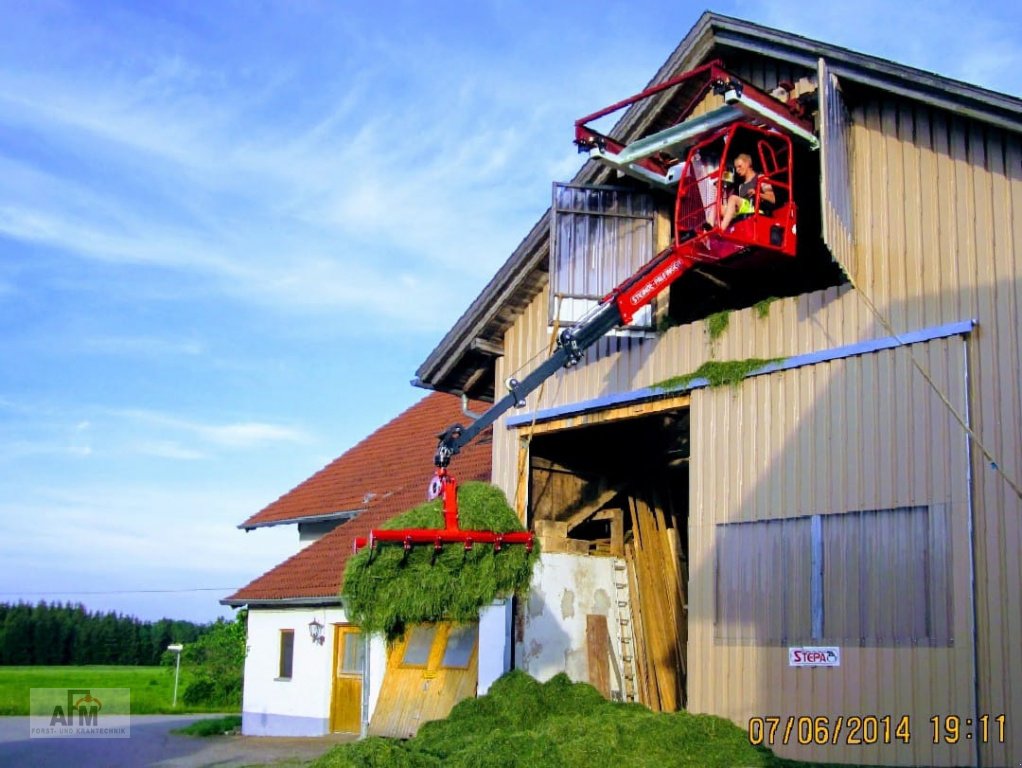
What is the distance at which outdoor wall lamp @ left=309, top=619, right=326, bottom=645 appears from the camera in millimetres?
21625

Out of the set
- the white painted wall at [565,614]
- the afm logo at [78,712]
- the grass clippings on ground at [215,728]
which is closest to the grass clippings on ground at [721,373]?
the white painted wall at [565,614]

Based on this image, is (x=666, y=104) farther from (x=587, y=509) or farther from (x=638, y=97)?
(x=587, y=509)

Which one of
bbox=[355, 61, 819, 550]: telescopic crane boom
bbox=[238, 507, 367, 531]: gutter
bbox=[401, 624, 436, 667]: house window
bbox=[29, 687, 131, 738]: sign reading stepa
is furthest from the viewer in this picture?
bbox=[29, 687, 131, 738]: sign reading stepa

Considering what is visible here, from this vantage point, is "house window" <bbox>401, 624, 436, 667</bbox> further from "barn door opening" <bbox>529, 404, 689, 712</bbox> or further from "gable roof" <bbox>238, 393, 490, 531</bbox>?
"gable roof" <bbox>238, 393, 490, 531</bbox>

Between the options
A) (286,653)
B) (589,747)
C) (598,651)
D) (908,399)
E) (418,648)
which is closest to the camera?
(589,747)

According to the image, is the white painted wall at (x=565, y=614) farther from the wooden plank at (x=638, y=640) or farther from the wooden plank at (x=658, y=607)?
the wooden plank at (x=658, y=607)

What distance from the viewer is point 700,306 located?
48.3 ft

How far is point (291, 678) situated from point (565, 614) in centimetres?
879

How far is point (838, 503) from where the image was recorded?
11.0 meters

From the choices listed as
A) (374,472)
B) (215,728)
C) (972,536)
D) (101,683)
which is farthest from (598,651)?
(101,683)

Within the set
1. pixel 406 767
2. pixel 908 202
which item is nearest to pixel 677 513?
pixel 908 202

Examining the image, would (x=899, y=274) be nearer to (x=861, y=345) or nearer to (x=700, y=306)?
(x=861, y=345)

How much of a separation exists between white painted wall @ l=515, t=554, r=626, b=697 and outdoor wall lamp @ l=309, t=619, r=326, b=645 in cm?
734

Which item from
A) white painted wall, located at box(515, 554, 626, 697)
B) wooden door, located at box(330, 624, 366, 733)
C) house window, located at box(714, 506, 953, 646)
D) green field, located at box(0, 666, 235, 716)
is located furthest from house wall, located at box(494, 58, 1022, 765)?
green field, located at box(0, 666, 235, 716)
